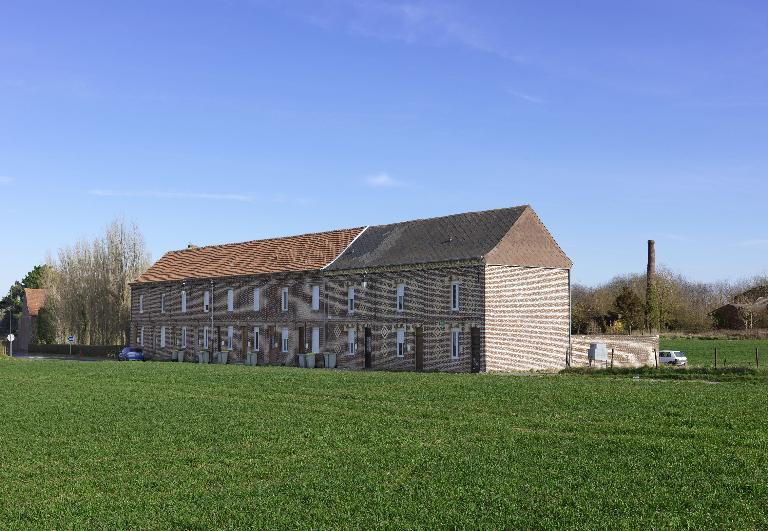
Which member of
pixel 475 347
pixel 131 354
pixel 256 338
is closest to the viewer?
pixel 475 347

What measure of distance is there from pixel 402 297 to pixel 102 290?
43.7 meters

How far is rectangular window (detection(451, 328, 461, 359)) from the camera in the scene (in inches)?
1741

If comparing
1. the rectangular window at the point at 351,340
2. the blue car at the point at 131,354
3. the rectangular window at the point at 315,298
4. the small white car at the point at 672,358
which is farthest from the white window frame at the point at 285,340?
the small white car at the point at 672,358

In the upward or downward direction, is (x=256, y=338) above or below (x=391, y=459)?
above

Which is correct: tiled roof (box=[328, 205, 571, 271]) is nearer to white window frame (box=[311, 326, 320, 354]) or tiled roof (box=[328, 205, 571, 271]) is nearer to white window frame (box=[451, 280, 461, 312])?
white window frame (box=[451, 280, 461, 312])

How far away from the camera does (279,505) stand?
42.1 feet

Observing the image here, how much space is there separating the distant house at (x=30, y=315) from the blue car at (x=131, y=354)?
3553 cm

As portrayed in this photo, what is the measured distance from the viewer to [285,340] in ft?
182

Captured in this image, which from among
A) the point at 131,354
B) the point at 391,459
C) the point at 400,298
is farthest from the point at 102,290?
the point at 391,459

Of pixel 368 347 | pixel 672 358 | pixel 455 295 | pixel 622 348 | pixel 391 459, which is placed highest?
pixel 455 295

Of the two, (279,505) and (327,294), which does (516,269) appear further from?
(279,505)

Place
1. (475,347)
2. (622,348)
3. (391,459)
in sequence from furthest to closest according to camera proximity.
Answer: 1. (622,348)
2. (475,347)
3. (391,459)

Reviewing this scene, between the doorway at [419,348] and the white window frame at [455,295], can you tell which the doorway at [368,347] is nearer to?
the doorway at [419,348]

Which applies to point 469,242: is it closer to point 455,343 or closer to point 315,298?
point 455,343
